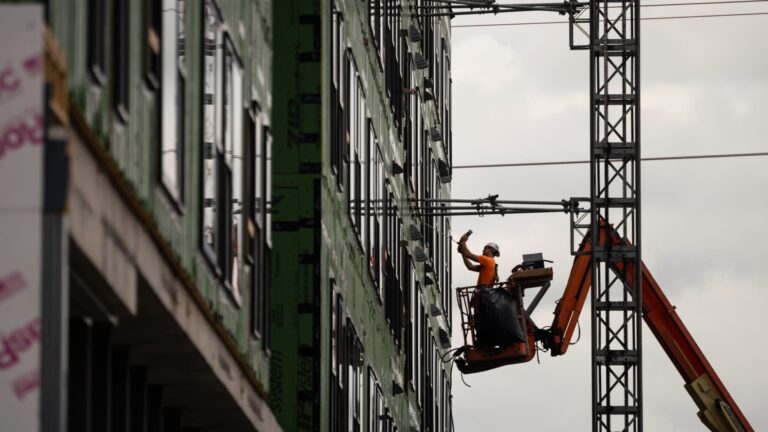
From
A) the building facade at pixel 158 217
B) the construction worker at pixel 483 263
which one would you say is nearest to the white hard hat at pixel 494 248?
the construction worker at pixel 483 263

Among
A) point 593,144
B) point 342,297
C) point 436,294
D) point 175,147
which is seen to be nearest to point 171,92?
point 175,147

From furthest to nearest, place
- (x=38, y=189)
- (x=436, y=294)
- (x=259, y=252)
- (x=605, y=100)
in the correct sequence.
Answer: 1. (x=436, y=294)
2. (x=605, y=100)
3. (x=259, y=252)
4. (x=38, y=189)

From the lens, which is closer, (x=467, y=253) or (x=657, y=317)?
(x=467, y=253)

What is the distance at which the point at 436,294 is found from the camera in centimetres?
6172

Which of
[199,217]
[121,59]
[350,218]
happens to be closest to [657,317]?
[350,218]

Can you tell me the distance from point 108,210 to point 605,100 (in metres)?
35.4

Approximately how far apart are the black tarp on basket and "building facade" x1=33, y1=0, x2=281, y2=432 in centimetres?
2066

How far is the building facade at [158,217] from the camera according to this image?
14289 millimetres

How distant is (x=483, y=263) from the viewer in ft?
158

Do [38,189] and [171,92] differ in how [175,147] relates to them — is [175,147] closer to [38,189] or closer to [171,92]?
[171,92]

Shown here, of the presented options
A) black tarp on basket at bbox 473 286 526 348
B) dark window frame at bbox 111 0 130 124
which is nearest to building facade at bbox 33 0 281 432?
dark window frame at bbox 111 0 130 124

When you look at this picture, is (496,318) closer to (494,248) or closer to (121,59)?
(494,248)

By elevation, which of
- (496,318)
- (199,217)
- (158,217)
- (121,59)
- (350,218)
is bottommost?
(158,217)

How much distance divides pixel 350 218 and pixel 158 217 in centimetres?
1790
